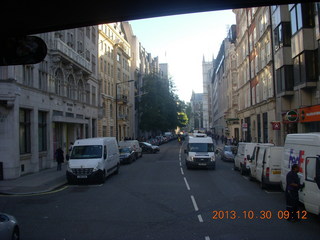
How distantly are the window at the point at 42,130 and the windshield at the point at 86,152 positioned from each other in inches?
305

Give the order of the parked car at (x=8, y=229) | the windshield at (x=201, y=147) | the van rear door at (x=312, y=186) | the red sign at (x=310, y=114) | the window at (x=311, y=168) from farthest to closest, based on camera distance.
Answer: the windshield at (x=201, y=147)
the red sign at (x=310, y=114)
the window at (x=311, y=168)
the van rear door at (x=312, y=186)
the parked car at (x=8, y=229)

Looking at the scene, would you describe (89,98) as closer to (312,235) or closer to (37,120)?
(37,120)

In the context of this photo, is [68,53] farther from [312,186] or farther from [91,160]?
[312,186]

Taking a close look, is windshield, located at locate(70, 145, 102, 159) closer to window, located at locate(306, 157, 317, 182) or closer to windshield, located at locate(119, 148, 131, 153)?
windshield, located at locate(119, 148, 131, 153)

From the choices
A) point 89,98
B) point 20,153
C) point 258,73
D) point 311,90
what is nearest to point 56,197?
point 20,153

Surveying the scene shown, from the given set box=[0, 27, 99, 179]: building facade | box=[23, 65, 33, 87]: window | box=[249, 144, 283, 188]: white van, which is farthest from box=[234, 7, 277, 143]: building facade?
box=[23, 65, 33, 87]: window

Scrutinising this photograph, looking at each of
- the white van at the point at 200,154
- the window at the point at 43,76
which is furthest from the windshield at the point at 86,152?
the window at the point at 43,76

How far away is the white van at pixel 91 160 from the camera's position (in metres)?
18.1

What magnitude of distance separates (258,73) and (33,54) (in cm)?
3448

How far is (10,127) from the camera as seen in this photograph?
20781 millimetres

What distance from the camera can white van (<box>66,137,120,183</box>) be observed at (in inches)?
711

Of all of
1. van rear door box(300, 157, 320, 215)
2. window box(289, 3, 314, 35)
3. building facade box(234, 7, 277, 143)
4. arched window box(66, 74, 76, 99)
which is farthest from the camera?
building facade box(234, 7, 277, 143)

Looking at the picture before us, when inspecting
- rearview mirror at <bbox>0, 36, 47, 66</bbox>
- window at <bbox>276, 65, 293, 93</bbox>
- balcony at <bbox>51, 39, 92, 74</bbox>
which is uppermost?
balcony at <bbox>51, 39, 92, 74</bbox>

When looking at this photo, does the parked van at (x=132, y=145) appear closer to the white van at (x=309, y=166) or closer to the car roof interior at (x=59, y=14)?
the white van at (x=309, y=166)
